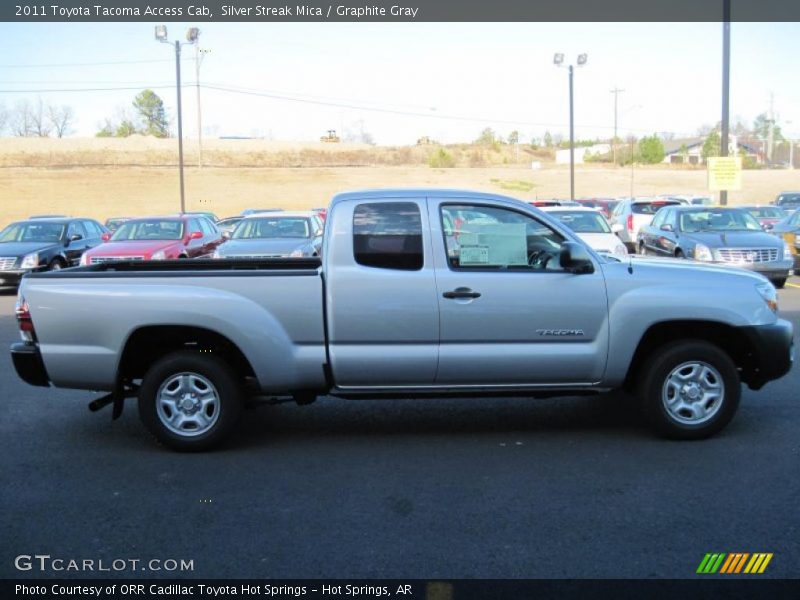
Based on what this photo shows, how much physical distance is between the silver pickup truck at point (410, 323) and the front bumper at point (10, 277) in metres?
11.9

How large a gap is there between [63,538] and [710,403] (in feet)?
14.9

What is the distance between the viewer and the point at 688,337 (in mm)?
6344

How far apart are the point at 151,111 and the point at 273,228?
110132 mm

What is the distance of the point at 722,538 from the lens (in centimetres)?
446

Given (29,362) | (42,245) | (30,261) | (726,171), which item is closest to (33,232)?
(42,245)

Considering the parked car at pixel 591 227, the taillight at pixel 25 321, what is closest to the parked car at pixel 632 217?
the parked car at pixel 591 227

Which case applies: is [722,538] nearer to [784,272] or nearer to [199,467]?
[199,467]

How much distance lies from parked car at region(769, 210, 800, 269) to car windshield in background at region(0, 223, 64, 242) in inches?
632

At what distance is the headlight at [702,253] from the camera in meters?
15.3

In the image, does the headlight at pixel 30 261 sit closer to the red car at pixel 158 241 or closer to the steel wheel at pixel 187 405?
the red car at pixel 158 241

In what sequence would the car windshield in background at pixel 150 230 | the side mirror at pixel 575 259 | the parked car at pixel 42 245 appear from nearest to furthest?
1. the side mirror at pixel 575 259
2. the parked car at pixel 42 245
3. the car windshield in background at pixel 150 230

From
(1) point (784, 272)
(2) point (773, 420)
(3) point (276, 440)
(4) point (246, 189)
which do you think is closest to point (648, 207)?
(1) point (784, 272)

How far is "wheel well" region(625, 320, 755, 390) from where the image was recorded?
20.5 ft
